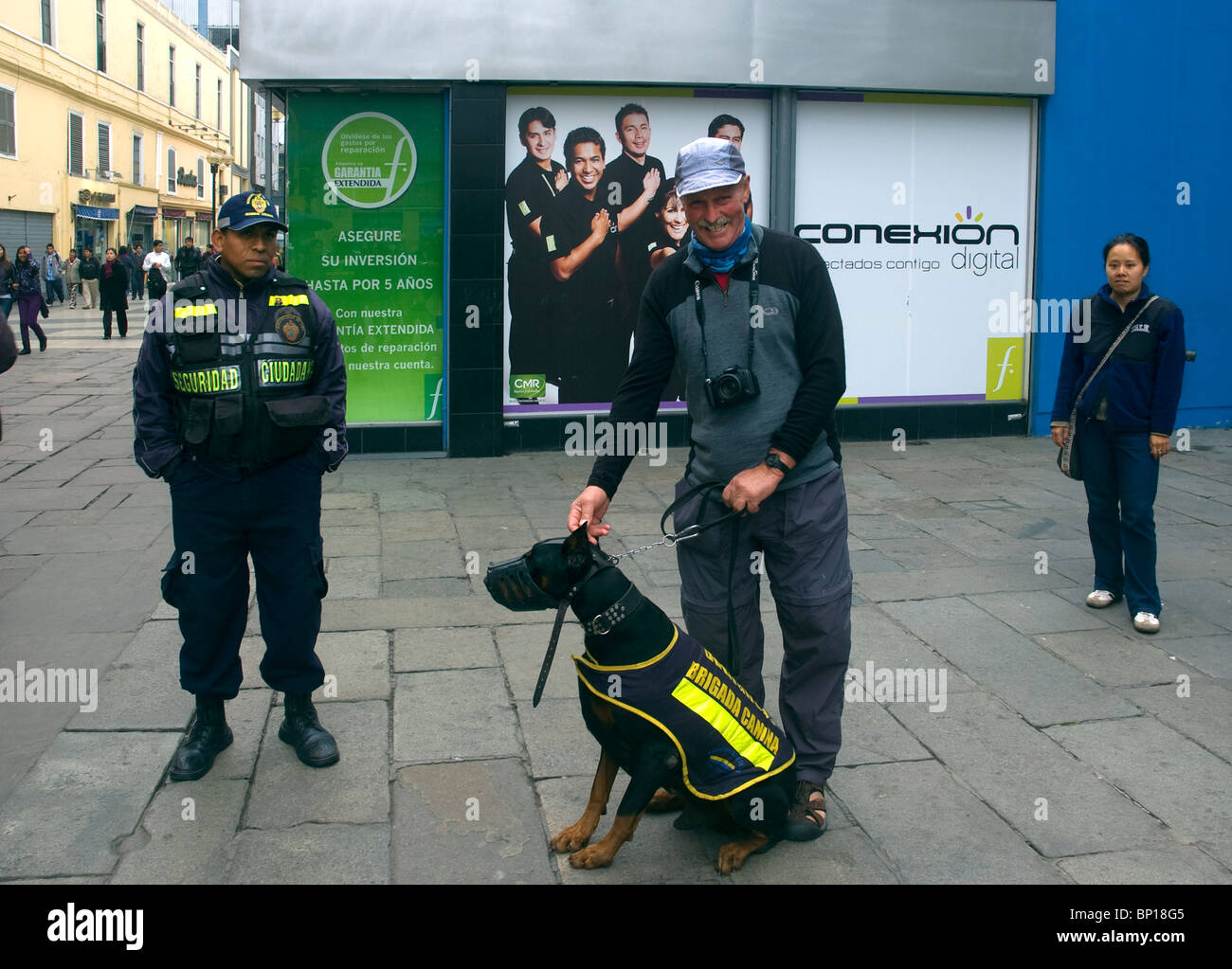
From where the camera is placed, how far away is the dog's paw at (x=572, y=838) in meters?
3.48

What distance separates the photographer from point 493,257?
9.62 metres

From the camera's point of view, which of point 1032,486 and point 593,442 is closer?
point 1032,486

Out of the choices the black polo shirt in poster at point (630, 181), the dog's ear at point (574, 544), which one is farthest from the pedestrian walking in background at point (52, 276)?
the dog's ear at point (574, 544)

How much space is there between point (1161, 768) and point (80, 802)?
3.50m

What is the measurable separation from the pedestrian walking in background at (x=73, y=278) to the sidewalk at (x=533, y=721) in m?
26.3

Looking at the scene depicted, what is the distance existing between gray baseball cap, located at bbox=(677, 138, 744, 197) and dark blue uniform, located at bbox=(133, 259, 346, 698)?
4.82ft

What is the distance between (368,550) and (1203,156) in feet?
27.8

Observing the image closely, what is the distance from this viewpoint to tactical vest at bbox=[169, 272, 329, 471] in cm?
394

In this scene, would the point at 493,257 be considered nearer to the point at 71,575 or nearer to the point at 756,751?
the point at 71,575

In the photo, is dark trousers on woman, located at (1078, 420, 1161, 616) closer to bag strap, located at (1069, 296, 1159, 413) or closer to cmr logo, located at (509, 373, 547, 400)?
bag strap, located at (1069, 296, 1159, 413)

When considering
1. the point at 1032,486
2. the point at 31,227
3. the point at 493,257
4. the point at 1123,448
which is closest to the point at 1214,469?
the point at 1032,486

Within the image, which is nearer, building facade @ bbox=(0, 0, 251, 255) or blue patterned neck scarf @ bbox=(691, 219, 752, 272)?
blue patterned neck scarf @ bbox=(691, 219, 752, 272)

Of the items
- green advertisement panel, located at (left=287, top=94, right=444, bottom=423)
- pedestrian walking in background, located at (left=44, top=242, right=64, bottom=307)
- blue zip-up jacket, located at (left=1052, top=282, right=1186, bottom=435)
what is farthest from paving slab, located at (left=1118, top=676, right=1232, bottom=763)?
pedestrian walking in background, located at (left=44, top=242, right=64, bottom=307)

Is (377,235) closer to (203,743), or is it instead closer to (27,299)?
(203,743)
